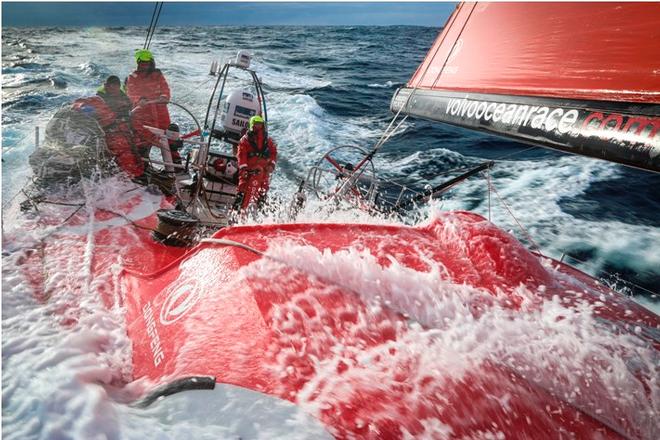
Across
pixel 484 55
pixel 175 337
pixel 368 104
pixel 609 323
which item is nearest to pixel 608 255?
pixel 484 55

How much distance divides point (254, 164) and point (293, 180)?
2.73m

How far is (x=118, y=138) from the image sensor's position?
412 cm

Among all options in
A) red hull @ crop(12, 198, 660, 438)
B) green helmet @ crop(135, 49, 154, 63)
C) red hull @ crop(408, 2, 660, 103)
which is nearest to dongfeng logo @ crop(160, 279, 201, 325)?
red hull @ crop(12, 198, 660, 438)

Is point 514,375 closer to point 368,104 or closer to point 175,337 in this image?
point 175,337

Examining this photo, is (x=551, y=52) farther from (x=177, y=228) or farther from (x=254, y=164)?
(x=254, y=164)

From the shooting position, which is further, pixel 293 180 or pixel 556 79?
pixel 293 180

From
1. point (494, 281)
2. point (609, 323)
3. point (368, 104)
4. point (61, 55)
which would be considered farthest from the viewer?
point (61, 55)

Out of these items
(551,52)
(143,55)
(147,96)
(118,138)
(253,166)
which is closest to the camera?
(551,52)

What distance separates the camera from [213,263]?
76.7 inches

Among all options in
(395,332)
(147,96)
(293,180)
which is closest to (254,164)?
(147,96)

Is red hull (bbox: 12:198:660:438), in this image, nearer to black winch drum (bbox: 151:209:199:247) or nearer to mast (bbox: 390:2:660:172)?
mast (bbox: 390:2:660:172)

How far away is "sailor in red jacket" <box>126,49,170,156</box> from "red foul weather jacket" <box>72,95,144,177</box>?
0.28m

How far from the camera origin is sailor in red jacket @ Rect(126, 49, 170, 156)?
14.8ft

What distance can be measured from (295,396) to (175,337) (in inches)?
28.7
